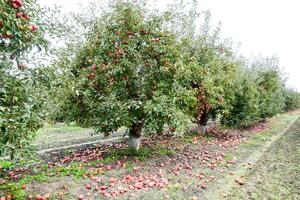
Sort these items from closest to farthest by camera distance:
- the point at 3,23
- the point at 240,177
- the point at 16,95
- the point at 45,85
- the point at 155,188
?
1. the point at 3,23
2. the point at 16,95
3. the point at 45,85
4. the point at 155,188
5. the point at 240,177

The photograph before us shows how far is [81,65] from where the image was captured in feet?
34.1

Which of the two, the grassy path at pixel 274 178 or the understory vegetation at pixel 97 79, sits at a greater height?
the understory vegetation at pixel 97 79

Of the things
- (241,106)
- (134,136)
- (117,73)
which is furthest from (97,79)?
(241,106)

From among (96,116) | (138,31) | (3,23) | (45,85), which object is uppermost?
(138,31)

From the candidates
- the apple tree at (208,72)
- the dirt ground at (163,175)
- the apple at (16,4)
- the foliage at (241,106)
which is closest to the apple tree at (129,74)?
the dirt ground at (163,175)

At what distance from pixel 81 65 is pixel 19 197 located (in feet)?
16.7

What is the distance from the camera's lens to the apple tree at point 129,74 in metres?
9.25

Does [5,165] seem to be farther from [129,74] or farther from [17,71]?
[17,71]

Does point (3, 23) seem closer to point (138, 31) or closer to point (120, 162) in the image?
point (138, 31)

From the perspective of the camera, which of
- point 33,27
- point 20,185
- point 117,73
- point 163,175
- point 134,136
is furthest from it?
point 134,136

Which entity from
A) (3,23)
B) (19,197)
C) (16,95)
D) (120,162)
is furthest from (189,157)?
(3,23)

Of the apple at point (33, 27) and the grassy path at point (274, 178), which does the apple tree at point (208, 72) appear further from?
the apple at point (33, 27)

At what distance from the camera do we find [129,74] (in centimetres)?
972

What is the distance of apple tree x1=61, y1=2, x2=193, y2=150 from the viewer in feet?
30.3
